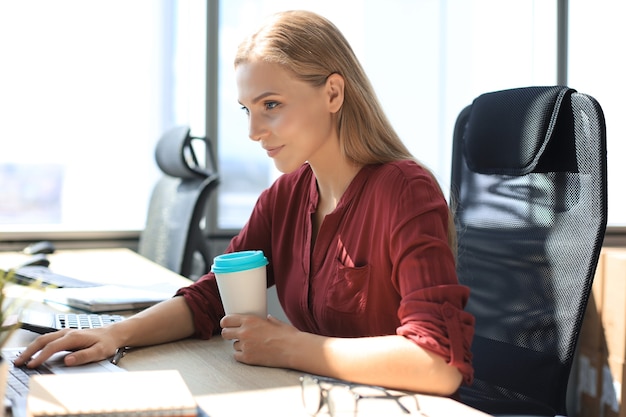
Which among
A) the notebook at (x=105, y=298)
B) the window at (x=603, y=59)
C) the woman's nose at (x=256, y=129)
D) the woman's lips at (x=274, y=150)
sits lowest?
the notebook at (x=105, y=298)

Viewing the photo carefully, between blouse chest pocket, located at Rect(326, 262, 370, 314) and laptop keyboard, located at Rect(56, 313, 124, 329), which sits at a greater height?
blouse chest pocket, located at Rect(326, 262, 370, 314)

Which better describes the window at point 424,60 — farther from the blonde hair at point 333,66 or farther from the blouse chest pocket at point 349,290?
the blouse chest pocket at point 349,290

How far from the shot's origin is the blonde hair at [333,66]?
4.30ft

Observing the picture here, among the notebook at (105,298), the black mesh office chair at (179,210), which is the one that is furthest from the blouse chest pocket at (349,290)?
the black mesh office chair at (179,210)

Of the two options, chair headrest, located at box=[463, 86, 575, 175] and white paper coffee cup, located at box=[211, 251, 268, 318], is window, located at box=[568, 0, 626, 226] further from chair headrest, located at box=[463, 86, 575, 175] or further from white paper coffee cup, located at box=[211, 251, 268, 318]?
white paper coffee cup, located at box=[211, 251, 268, 318]

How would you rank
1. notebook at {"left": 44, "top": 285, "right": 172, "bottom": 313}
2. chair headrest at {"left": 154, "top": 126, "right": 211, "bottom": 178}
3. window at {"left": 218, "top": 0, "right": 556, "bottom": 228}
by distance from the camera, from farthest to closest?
1. window at {"left": 218, "top": 0, "right": 556, "bottom": 228}
2. chair headrest at {"left": 154, "top": 126, "right": 211, "bottom": 178}
3. notebook at {"left": 44, "top": 285, "right": 172, "bottom": 313}

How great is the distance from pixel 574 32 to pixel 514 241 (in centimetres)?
223

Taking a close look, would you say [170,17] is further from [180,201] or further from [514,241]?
[514,241]

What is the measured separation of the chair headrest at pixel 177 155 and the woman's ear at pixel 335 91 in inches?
50.8

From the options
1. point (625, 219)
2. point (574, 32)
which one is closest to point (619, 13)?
point (574, 32)

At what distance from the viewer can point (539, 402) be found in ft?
4.63

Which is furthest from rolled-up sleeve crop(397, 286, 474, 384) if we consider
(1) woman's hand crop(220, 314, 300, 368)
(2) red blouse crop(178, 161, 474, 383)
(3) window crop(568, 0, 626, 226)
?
(3) window crop(568, 0, 626, 226)

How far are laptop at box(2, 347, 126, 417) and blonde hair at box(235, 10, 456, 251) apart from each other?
23.1 inches

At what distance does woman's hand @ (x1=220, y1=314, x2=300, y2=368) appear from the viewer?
3.61 feet
